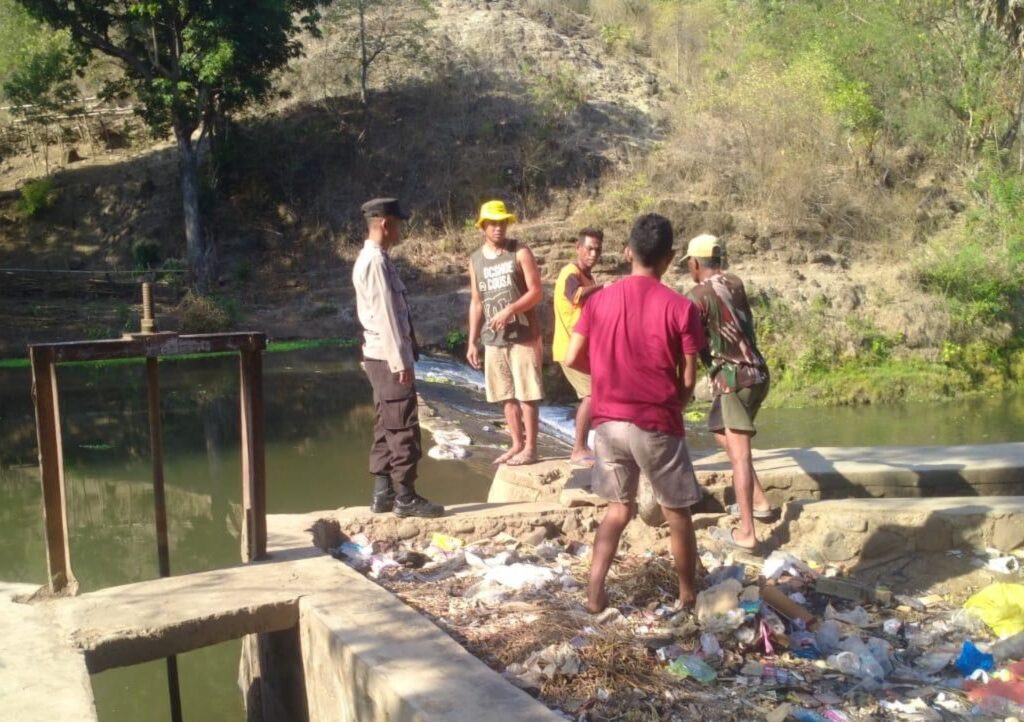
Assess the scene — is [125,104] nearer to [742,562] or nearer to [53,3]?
[53,3]

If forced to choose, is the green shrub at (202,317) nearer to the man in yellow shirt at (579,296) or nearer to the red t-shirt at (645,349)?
the man in yellow shirt at (579,296)

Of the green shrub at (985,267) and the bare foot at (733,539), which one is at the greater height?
the green shrub at (985,267)

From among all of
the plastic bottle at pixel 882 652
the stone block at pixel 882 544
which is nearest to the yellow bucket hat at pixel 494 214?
the stone block at pixel 882 544

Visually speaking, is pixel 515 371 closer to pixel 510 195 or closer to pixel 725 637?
pixel 725 637

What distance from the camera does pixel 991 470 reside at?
6441 mm

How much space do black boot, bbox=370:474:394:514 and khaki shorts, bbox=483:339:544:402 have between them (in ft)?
3.56

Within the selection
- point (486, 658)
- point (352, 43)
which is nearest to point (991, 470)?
point (486, 658)

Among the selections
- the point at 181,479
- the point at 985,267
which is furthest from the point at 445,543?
the point at 985,267

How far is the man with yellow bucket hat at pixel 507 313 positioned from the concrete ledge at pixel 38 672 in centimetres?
303

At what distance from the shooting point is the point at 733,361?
5.32 metres

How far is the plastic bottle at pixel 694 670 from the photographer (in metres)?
3.83

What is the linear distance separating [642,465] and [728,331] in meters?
1.45

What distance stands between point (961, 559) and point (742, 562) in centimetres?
121

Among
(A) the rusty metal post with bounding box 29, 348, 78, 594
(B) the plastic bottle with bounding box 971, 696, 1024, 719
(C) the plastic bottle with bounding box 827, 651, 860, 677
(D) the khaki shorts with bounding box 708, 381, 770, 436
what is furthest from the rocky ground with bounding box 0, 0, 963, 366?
(A) the rusty metal post with bounding box 29, 348, 78, 594
